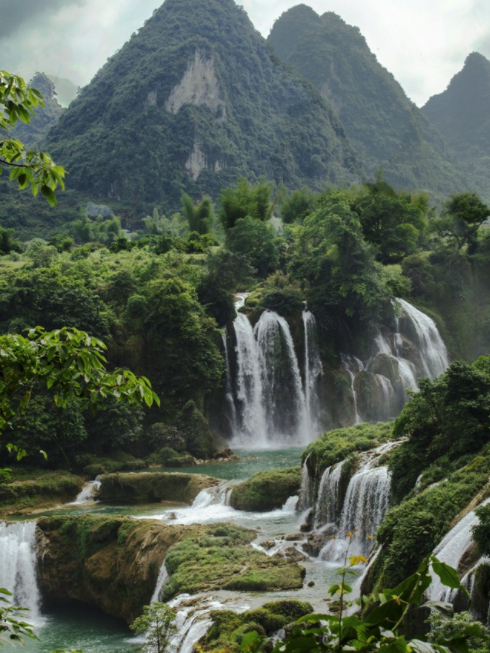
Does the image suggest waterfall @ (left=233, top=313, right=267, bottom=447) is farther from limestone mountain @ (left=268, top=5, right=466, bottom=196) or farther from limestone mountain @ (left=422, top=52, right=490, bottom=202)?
limestone mountain @ (left=422, top=52, right=490, bottom=202)

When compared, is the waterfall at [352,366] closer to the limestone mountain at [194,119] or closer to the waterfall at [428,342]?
the waterfall at [428,342]

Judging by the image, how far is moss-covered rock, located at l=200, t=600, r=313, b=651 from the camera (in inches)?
372

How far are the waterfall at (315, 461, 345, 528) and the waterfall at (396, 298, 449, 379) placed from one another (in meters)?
20.2

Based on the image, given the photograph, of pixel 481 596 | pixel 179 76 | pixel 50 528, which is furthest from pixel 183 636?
pixel 179 76

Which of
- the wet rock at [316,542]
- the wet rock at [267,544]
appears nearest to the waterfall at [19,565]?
the wet rock at [267,544]

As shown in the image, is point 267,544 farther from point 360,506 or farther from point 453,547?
point 453,547

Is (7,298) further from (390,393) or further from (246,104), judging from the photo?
(246,104)

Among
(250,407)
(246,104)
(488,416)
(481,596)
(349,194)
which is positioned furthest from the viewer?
(246,104)

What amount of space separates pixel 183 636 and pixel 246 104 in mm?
118136

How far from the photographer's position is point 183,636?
34.0 ft

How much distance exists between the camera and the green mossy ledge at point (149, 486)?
66.4ft

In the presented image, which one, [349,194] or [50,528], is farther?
[349,194]

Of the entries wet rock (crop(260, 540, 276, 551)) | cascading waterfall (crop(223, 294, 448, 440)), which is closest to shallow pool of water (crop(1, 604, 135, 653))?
wet rock (crop(260, 540, 276, 551))

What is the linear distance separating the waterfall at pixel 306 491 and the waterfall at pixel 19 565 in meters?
6.40
